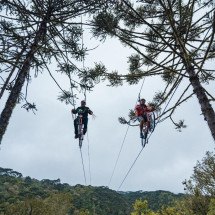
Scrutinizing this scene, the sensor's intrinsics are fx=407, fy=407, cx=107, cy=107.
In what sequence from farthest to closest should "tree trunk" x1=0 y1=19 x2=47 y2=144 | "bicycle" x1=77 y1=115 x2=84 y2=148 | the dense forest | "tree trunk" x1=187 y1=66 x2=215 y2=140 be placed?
the dense forest → "bicycle" x1=77 y1=115 x2=84 y2=148 → "tree trunk" x1=0 y1=19 x2=47 y2=144 → "tree trunk" x1=187 y1=66 x2=215 y2=140

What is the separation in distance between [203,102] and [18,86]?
4366 millimetres

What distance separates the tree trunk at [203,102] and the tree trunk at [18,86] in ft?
12.5

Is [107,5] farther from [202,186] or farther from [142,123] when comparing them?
[202,186]

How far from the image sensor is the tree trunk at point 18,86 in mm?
9211

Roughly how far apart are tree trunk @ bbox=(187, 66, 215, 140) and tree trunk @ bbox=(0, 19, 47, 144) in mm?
3798

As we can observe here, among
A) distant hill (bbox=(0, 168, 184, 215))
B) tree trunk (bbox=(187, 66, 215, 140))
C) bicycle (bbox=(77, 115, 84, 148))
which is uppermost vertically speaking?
distant hill (bbox=(0, 168, 184, 215))

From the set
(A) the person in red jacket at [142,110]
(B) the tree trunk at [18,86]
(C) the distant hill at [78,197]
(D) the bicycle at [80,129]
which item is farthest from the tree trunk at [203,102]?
(C) the distant hill at [78,197]

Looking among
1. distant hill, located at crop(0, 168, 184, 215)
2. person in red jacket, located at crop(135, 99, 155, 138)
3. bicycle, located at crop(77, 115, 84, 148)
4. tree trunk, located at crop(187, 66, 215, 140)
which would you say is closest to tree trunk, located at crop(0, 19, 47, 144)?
bicycle, located at crop(77, 115, 84, 148)

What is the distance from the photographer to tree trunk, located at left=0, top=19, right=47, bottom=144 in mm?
9211

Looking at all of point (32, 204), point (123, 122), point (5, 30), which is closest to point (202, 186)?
point (123, 122)

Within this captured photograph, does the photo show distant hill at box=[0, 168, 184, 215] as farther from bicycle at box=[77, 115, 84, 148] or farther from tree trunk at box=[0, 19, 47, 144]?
tree trunk at box=[0, 19, 47, 144]

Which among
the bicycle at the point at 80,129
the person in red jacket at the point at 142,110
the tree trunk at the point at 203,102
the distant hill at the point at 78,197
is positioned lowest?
the tree trunk at the point at 203,102

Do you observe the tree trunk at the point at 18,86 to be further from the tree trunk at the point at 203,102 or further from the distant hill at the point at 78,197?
the distant hill at the point at 78,197

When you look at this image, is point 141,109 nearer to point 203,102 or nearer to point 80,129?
point 80,129
